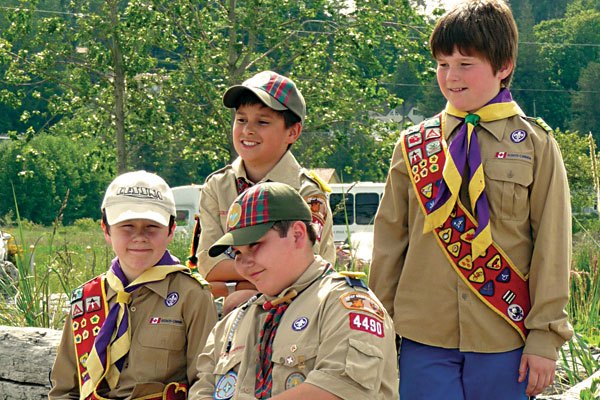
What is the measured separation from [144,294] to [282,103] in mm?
953

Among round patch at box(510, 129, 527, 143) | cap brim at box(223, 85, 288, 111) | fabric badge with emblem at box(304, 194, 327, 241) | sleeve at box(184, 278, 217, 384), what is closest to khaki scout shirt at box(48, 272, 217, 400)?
sleeve at box(184, 278, 217, 384)

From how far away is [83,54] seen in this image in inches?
814

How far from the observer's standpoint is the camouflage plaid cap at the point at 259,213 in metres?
3.25

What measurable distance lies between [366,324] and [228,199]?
53.5 inches

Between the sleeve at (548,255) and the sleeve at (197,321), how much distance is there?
4.05 ft

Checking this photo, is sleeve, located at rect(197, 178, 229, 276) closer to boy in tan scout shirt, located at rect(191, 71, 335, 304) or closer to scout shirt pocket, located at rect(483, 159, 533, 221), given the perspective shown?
boy in tan scout shirt, located at rect(191, 71, 335, 304)

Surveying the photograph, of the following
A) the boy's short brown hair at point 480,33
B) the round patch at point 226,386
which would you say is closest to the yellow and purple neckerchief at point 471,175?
the boy's short brown hair at point 480,33

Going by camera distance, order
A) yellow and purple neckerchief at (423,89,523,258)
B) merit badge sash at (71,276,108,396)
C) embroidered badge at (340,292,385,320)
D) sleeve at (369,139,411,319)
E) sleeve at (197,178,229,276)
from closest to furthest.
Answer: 1. embroidered badge at (340,292,385,320)
2. yellow and purple neckerchief at (423,89,523,258)
3. sleeve at (369,139,411,319)
4. merit badge sash at (71,276,108,396)
5. sleeve at (197,178,229,276)

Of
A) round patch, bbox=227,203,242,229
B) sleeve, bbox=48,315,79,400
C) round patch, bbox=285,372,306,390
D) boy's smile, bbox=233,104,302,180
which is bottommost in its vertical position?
sleeve, bbox=48,315,79,400

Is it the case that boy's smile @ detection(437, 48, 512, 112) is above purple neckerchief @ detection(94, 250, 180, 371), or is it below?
above

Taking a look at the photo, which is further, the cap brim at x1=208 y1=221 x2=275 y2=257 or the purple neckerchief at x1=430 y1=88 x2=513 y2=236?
the purple neckerchief at x1=430 y1=88 x2=513 y2=236

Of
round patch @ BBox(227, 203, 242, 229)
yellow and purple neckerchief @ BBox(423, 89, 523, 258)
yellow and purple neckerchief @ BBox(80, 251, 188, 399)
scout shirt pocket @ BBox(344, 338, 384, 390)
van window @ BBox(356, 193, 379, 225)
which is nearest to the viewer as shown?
Result: scout shirt pocket @ BBox(344, 338, 384, 390)

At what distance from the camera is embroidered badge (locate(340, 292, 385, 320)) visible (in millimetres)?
3191

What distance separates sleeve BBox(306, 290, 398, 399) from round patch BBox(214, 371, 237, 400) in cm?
31
